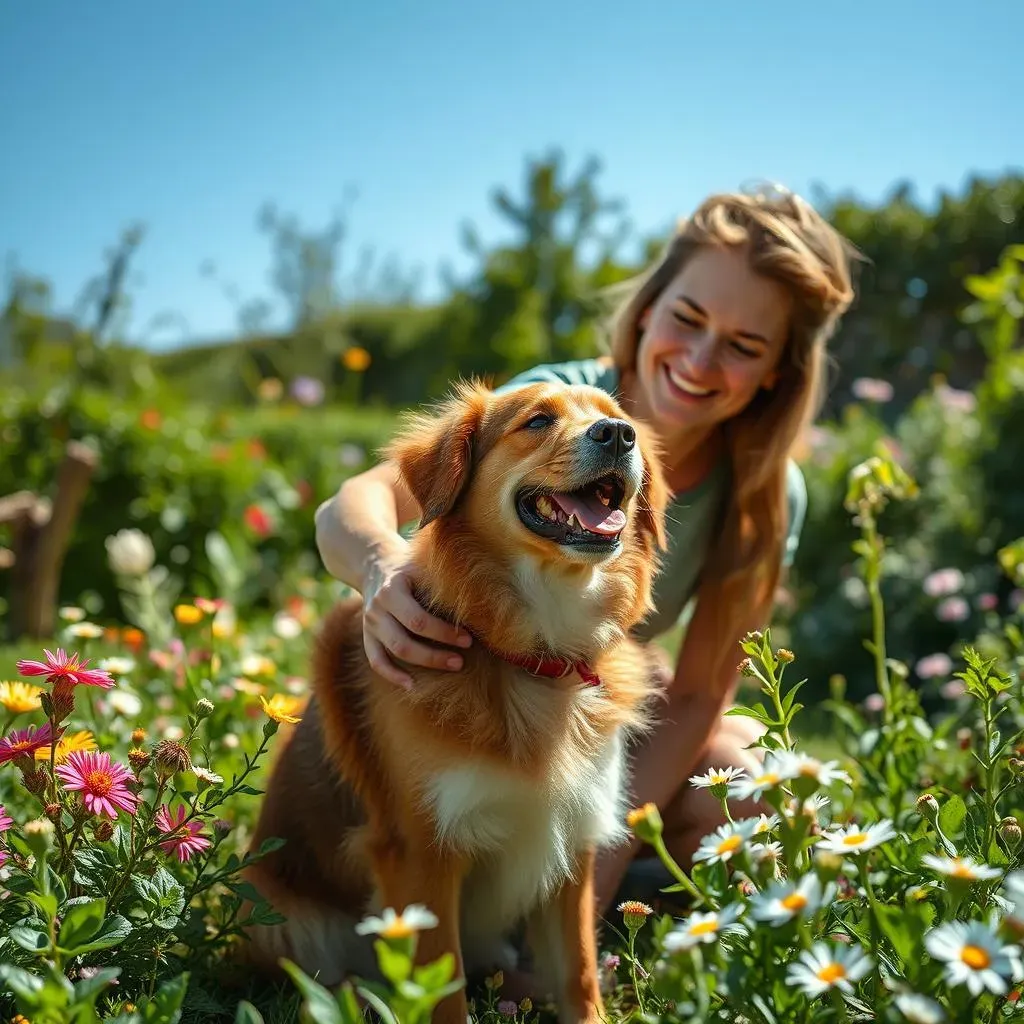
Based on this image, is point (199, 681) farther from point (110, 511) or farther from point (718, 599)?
point (110, 511)

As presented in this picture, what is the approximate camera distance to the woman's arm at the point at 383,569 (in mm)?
2150

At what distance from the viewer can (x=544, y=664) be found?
A: 2246 millimetres

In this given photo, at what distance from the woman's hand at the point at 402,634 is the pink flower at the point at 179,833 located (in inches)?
20.3

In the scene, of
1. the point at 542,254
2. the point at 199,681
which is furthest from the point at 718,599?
the point at 542,254

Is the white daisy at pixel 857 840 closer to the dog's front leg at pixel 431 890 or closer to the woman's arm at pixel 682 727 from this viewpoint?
the dog's front leg at pixel 431 890

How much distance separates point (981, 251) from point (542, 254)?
8756 mm

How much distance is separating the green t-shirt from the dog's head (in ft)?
2.30

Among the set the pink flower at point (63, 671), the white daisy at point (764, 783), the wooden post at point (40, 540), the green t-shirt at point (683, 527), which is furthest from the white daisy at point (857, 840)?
the wooden post at point (40, 540)

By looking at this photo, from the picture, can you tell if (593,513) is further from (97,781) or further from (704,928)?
(97,781)

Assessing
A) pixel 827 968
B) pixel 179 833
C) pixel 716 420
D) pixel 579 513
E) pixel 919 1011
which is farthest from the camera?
pixel 716 420

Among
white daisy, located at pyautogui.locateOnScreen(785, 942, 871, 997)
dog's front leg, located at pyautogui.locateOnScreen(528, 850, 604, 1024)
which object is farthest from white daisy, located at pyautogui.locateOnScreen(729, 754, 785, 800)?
dog's front leg, located at pyautogui.locateOnScreen(528, 850, 604, 1024)

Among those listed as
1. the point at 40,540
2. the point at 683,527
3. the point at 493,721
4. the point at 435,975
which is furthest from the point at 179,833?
the point at 40,540

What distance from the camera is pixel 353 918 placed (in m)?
2.44

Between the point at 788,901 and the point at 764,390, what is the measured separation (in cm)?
216
